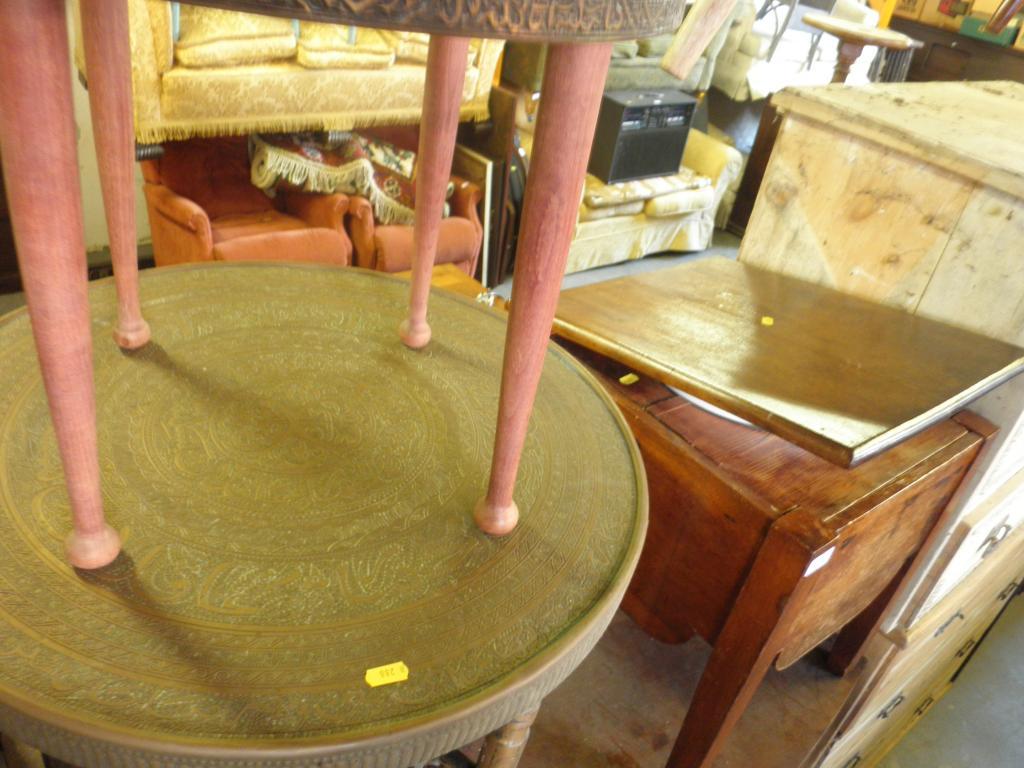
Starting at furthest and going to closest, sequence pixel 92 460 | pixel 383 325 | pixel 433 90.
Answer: pixel 383 325 < pixel 433 90 < pixel 92 460

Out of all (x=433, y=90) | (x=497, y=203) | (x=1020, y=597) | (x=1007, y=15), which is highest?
(x=1007, y=15)

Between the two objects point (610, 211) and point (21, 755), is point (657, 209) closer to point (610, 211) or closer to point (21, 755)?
point (610, 211)

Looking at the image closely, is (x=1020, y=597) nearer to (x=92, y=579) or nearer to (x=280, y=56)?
(x=92, y=579)

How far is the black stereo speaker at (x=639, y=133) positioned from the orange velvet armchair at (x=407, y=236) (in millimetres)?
955

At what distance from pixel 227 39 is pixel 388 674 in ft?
8.00

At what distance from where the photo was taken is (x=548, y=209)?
1.81ft

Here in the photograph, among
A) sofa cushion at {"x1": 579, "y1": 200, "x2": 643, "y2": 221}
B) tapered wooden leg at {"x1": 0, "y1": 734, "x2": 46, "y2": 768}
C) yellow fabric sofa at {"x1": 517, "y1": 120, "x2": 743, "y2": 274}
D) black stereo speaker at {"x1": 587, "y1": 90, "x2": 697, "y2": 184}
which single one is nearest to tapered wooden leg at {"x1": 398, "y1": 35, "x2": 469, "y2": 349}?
tapered wooden leg at {"x1": 0, "y1": 734, "x2": 46, "y2": 768}

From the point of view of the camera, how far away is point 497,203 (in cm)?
352

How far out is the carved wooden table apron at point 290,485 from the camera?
1.65 feet

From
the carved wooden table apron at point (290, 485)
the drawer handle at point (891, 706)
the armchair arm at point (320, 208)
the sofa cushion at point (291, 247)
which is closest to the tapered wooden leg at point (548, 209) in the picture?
the carved wooden table apron at point (290, 485)

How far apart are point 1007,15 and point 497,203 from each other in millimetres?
2360

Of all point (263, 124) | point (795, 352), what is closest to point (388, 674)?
point (795, 352)

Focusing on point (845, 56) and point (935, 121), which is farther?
point (845, 56)

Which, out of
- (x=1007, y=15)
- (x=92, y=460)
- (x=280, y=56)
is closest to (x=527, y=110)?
(x=280, y=56)
